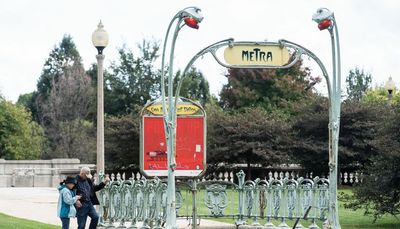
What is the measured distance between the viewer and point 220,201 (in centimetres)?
2014

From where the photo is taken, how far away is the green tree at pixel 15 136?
64250 mm

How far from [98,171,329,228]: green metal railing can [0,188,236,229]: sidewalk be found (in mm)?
1009

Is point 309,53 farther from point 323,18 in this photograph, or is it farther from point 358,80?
point 358,80

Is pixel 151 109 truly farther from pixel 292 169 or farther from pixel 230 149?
pixel 292 169

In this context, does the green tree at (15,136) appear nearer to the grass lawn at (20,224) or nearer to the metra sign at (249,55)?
the grass lawn at (20,224)

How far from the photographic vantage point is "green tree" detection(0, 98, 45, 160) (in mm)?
64250

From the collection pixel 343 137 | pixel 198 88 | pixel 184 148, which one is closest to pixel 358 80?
pixel 198 88

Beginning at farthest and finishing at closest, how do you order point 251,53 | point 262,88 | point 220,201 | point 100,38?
point 262,88 < point 100,38 < point 220,201 < point 251,53

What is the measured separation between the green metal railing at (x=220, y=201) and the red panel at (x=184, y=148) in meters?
2.24

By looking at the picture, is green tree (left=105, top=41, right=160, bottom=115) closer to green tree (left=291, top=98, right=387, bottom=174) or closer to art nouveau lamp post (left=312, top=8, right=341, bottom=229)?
green tree (left=291, top=98, right=387, bottom=174)

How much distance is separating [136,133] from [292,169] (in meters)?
8.34

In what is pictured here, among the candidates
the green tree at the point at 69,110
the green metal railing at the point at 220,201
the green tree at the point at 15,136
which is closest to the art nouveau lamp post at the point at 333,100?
the green metal railing at the point at 220,201

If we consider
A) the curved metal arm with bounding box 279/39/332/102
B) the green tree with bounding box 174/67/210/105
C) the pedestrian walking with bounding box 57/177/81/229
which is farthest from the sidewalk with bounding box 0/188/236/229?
the green tree with bounding box 174/67/210/105

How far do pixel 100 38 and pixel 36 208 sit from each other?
8.38 m
